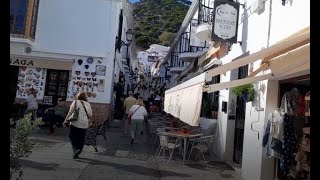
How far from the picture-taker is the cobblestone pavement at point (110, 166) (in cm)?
831

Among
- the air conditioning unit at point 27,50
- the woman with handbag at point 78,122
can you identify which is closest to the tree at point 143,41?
the air conditioning unit at point 27,50

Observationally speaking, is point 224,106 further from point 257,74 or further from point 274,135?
point 274,135

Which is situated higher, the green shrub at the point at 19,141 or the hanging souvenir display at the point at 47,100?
the hanging souvenir display at the point at 47,100

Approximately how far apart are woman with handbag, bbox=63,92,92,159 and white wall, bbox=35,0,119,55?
32.6ft

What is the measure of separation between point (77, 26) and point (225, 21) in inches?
429

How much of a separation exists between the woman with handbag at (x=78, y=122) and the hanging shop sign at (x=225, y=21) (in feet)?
13.1

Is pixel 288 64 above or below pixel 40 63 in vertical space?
below

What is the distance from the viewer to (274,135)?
7.17 meters

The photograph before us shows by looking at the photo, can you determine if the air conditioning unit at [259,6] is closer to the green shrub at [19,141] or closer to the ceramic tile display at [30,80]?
the green shrub at [19,141]

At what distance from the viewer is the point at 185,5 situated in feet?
279

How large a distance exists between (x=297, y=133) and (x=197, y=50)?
14.1 meters

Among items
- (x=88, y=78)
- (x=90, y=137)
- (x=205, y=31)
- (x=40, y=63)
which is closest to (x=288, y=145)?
(x=90, y=137)

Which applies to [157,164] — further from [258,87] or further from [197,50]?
[197,50]

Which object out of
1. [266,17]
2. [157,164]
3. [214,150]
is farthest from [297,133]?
[214,150]
